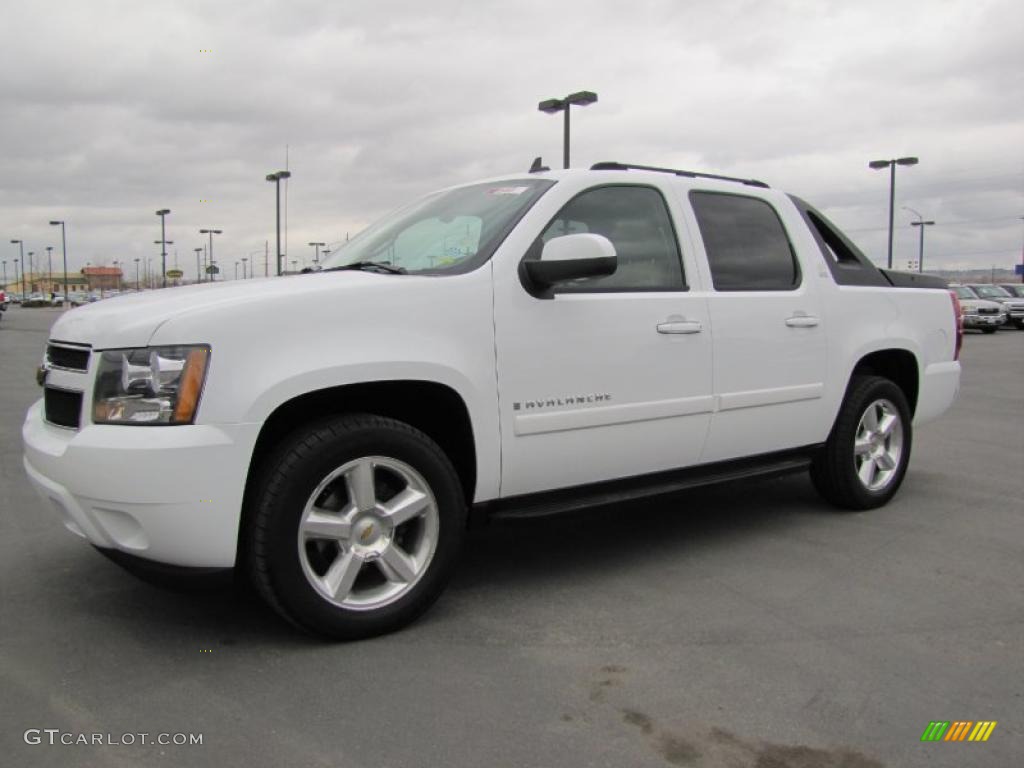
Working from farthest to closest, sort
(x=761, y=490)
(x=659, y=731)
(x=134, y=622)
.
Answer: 1. (x=761, y=490)
2. (x=134, y=622)
3. (x=659, y=731)

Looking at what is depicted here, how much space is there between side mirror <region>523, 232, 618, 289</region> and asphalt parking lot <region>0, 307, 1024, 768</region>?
1.37m

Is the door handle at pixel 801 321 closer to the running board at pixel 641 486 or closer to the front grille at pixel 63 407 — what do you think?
the running board at pixel 641 486

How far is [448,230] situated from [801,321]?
195 centimetres

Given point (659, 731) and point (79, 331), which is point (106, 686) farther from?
point (659, 731)

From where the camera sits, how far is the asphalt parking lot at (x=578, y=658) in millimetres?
2518

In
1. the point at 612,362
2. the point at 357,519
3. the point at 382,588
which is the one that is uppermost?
the point at 612,362

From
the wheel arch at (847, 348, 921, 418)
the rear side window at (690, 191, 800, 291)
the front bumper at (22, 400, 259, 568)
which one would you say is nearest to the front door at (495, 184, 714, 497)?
the rear side window at (690, 191, 800, 291)

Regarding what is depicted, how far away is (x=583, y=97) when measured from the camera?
693 inches

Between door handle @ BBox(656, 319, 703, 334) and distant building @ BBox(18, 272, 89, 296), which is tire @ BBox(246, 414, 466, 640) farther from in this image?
distant building @ BBox(18, 272, 89, 296)

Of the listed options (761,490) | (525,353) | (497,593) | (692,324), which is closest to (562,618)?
(497,593)

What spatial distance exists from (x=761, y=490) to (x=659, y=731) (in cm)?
339

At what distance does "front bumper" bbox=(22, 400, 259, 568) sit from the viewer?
2777mm

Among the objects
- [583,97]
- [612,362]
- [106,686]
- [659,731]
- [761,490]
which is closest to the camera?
[659,731]

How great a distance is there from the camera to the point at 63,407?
10.3ft
